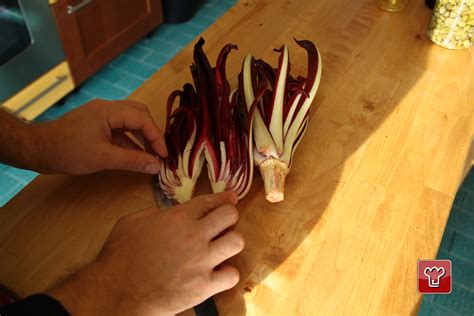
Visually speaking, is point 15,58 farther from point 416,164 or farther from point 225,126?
point 416,164

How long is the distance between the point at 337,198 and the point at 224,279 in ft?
0.83

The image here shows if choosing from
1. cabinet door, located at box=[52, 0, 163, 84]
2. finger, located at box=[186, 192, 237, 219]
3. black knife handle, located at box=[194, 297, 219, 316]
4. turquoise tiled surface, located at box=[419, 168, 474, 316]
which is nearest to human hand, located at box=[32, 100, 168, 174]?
finger, located at box=[186, 192, 237, 219]

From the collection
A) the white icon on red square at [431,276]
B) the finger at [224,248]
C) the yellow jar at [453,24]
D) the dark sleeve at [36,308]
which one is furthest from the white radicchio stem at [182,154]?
the yellow jar at [453,24]

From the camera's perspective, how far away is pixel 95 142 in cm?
73

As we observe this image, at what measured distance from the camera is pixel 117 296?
58 centimetres

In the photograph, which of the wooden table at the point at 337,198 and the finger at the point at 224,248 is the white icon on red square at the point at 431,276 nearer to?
the wooden table at the point at 337,198

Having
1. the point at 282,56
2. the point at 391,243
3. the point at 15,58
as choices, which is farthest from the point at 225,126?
the point at 15,58

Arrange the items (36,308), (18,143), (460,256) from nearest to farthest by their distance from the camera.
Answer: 1. (36,308)
2. (18,143)
3. (460,256)

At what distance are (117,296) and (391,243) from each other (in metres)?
0.41

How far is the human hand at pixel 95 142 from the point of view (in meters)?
0.72

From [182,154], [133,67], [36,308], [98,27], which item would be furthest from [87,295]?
[133,67]

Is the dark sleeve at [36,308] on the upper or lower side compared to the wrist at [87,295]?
upper

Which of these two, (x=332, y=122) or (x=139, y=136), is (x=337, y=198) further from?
(x=139, y=136)

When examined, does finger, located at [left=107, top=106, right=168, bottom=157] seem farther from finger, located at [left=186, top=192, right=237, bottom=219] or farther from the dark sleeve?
the dark sleeve
